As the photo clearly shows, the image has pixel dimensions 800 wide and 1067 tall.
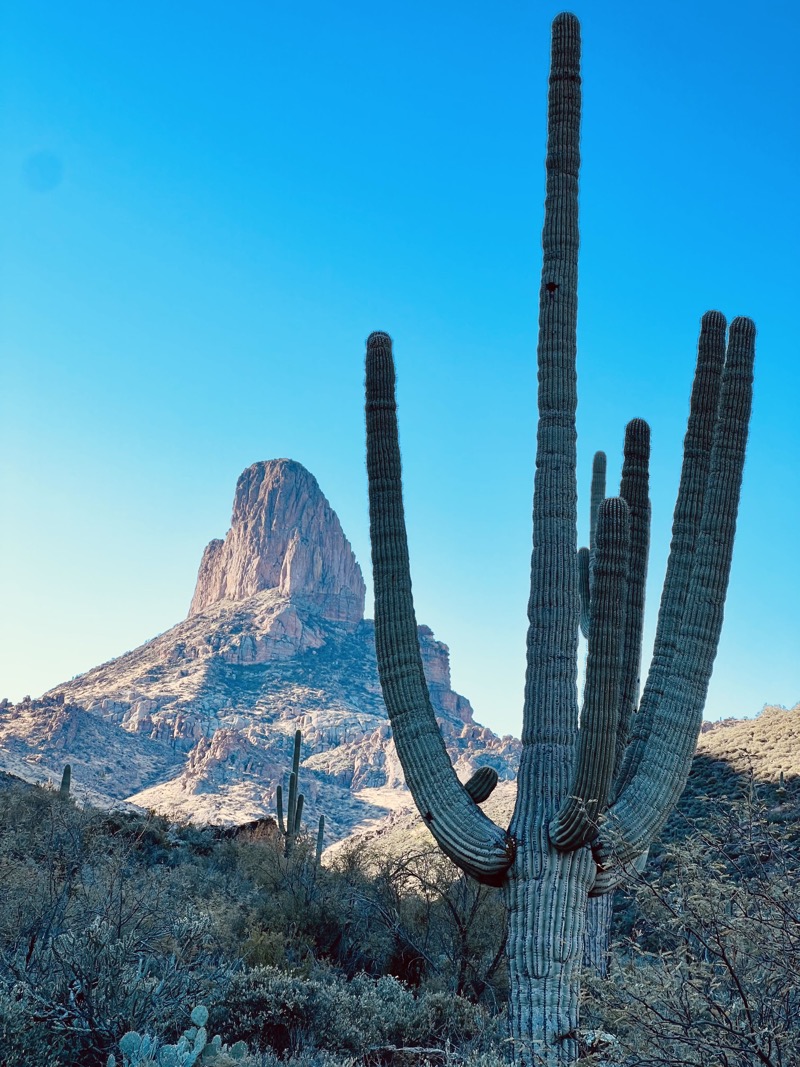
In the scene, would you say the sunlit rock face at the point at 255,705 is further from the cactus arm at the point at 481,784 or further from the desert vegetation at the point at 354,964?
the cactus arm at the point at 481,784

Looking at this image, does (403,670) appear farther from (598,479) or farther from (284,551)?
(284,551)

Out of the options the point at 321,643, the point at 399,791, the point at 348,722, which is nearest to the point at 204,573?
the point at 321,643

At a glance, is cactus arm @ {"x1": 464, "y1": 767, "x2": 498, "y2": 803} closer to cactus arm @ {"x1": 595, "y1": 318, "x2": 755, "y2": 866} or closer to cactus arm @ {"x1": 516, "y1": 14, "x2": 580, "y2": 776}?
cactus arm @ {"x1": 516, "y1": 14, "x2": 580, "y2": 776}

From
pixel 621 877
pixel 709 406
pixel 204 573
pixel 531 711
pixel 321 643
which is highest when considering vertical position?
pixel 204 573

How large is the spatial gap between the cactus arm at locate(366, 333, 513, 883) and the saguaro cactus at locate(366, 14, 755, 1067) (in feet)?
0.04

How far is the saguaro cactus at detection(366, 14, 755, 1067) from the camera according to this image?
6.38 m

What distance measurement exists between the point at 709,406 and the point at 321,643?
91.7 m

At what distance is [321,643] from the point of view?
98875mm

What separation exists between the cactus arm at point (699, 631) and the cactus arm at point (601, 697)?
0.45 metres

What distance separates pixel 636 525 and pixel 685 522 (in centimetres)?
82

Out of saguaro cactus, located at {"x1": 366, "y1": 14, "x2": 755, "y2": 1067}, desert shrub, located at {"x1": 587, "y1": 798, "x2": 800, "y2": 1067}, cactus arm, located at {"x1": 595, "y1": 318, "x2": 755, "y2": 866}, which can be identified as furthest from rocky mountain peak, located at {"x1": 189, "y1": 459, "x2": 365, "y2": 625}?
desert shrub, located at {"x1": 587, "y1": 798, "x2": 800, "y2": 1067}

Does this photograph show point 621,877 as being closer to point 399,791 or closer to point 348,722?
point 399,791

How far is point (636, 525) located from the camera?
353 inches

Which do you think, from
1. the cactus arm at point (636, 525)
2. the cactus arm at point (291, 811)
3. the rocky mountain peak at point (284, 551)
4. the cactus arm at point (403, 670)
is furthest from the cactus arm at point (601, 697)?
the rocky mountain peak at point (284, 551)
